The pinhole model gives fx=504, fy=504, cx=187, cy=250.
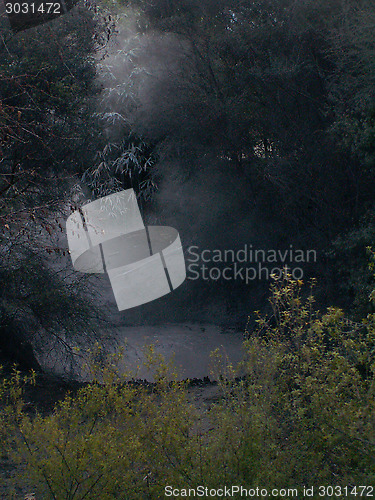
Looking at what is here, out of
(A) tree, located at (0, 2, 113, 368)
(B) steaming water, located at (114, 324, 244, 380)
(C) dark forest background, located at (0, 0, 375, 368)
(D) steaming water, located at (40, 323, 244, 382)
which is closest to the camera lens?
(A) tree, located at (0, 2, 113, 368)

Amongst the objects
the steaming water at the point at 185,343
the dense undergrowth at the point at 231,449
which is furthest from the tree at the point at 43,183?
the dense undergrowth at the point at 231,449

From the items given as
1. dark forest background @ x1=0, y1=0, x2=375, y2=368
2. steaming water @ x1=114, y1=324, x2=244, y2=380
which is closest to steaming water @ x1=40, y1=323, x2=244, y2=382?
steaming water @ x1=114, y1=324, x2=244, y2=380

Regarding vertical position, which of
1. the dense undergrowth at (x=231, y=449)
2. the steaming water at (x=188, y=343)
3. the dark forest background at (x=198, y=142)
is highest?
the dark forest background at (x=198, y=142)

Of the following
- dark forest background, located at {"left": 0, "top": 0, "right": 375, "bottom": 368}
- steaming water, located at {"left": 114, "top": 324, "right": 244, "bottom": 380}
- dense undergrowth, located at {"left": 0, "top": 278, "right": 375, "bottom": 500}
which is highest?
dark forest background, located at {"left": 0, "top": 0, "right": 375, "bottom": 368}

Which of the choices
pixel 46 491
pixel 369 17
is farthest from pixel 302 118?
pixel 46 491

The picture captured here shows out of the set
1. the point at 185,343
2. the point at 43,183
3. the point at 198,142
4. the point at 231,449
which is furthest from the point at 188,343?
the point at 231,449

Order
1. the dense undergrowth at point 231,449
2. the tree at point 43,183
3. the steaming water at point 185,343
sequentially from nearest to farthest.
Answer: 1. the dense undergrowth at point 231,449
2. the tree at point 43,183
3. the steaming water at point 185,343

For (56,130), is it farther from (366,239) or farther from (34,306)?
(366,239)

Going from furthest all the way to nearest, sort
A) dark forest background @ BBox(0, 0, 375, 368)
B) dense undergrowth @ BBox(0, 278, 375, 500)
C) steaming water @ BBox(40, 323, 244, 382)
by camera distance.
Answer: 1. steaming water @ BBox(40, 323, 244, 382)
2. dark forest background @ BBox(0, 0, 375, 368)
3. dense undergrowth @ BBox(0, 278, 375, 500)

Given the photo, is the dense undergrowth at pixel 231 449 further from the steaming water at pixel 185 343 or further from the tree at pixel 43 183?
the steaming water at pixel 185 343

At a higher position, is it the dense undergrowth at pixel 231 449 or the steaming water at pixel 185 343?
the dense undergrowth at pixel 231 449

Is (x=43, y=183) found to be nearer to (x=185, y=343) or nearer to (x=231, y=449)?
(x=185, y=343)

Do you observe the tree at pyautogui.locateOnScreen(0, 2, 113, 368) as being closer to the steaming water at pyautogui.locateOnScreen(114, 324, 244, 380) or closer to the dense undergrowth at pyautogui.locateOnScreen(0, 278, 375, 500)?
the steaming water at pyautogui.locateOnScreen(114, 324, 244, 380)

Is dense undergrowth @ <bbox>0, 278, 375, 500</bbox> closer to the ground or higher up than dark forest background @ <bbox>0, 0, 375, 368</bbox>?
closer to the ground
